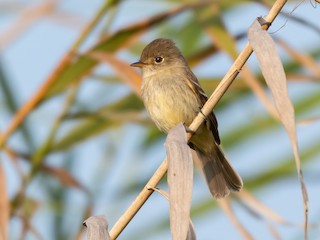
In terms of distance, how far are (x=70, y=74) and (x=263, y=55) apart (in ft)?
5.02

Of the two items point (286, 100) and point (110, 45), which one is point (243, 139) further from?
point (286, 100)

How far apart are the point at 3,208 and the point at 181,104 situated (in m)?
1.14

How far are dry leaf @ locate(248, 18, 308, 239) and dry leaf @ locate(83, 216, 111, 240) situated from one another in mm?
531

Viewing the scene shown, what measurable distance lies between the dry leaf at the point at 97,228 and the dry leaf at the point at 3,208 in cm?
57

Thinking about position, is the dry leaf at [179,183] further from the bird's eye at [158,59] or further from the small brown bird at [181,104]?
the bird's eye at [158,59]

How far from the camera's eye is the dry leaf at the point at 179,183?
5.86 ft

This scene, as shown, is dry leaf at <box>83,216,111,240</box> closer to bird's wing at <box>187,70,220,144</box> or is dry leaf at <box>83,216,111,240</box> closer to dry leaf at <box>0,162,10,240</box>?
dry leaf at <box>0,162,10,240</box>

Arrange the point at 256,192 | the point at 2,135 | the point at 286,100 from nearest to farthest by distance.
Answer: the point at 286,100, the point at 2,135, the point at 256,192

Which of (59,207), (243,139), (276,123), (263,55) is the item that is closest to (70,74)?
(59,207)

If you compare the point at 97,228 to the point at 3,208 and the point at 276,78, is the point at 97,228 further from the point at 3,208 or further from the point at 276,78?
the point at 3,208

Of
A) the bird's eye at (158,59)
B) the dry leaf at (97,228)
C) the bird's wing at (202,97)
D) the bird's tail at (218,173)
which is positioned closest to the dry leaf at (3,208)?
the dry leaf at (97,228)

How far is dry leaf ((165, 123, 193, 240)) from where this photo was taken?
1.79m

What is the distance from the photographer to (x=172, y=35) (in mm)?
4004

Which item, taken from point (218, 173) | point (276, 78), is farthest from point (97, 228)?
point (218, 173)
